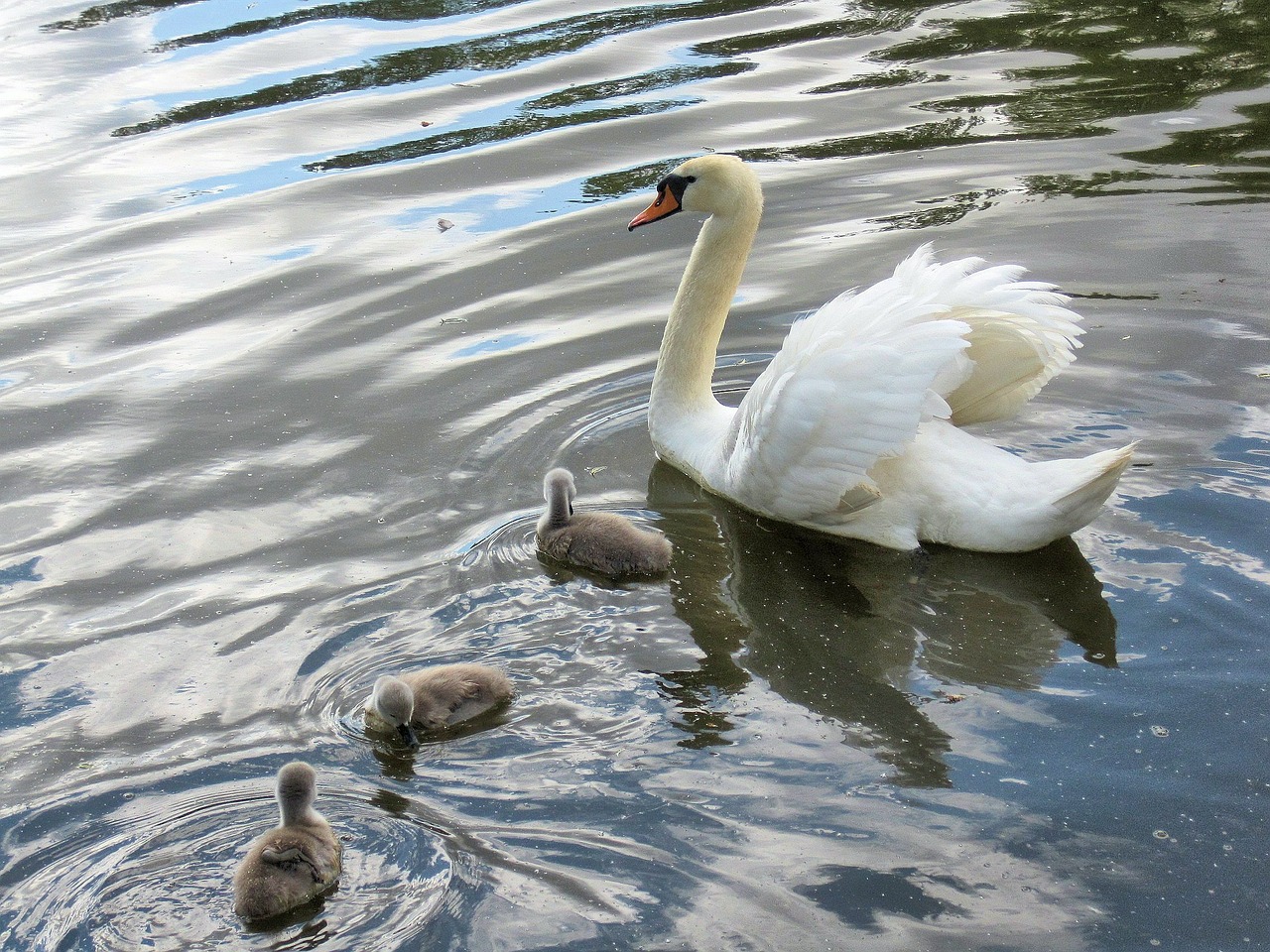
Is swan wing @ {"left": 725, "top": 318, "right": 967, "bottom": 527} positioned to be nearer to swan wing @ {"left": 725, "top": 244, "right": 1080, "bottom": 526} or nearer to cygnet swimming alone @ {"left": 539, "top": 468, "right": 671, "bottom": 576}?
swan wing @ {"left": 725, "top": 244, "right": 1080, "bottom": 526}

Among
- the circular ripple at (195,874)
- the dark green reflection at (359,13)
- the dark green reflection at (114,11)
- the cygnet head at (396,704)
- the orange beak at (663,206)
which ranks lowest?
the circular ripple at (195,874)

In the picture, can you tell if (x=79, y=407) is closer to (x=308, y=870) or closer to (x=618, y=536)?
(x=618, y=536)

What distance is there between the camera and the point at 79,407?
7227mm

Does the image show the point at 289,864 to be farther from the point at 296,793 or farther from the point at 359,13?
the point at 359,13

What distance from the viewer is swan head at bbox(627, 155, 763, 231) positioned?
21.6ft

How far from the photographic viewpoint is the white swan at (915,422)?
5.14 m

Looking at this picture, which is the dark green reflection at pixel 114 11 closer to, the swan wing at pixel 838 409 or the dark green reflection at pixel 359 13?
the dark green reflection at pixel 359 13

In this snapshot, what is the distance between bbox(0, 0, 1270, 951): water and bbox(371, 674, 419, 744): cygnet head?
0.38ft

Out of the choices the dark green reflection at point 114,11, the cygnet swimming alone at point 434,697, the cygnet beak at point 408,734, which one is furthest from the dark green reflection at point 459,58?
the cygnet beak at point 408,734

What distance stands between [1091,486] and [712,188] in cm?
255

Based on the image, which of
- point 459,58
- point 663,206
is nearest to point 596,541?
point 663,206

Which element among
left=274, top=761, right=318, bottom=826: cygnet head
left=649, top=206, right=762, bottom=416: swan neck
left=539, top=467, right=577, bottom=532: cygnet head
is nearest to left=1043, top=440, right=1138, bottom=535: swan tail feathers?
left=539, top=467, right=577, bottom=532: cygnet head

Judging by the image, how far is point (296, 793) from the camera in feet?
12.9

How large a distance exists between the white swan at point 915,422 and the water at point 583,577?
0.81 feet
